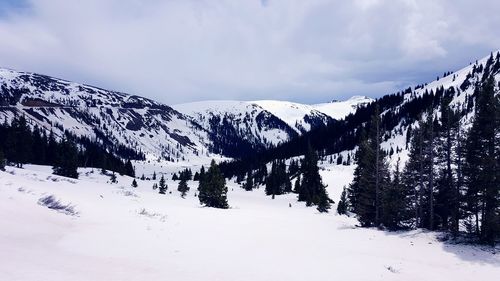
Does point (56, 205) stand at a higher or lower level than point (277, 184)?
higher

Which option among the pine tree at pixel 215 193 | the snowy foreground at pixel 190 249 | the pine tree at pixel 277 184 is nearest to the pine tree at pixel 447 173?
the snowy foreground at pixel 190 249

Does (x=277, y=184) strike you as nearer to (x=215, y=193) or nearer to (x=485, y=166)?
(x=215, y=193)

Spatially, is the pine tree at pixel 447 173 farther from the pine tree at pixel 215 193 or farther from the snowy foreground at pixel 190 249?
the pine tree at pixel 215 193

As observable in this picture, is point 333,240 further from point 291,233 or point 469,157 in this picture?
point 469,157

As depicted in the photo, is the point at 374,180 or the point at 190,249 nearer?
the point at 190,249

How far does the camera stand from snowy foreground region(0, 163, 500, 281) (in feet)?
40.7

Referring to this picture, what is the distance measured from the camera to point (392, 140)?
189750 millimetres

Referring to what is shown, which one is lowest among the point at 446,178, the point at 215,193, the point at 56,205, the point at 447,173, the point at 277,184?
the point at 277,184

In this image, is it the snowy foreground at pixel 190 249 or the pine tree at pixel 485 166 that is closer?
the snowy foreground at pixel 190 249

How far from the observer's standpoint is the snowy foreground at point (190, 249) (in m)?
12.4

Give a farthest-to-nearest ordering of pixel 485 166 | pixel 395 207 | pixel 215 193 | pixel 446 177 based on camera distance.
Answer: pixel 215 193
pixel 446 177
pixel 395 207
pixel 485 166

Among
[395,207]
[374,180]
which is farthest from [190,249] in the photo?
[374,180]

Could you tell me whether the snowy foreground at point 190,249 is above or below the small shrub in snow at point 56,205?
below

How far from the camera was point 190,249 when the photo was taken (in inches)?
676
